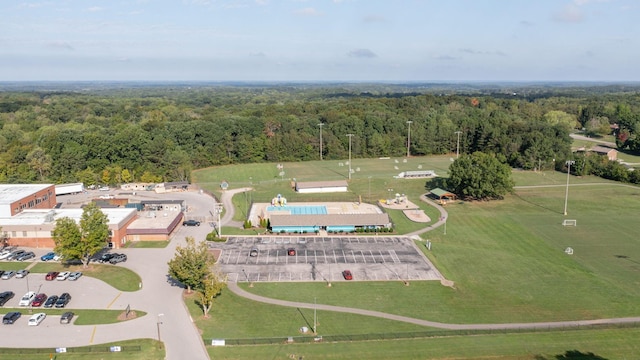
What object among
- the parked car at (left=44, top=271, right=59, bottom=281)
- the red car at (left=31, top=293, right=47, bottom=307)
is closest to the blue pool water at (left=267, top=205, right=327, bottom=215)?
the parked car at (left=44, top=271, right=59, bottom=281)

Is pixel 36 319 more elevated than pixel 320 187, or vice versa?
pixel 320 187

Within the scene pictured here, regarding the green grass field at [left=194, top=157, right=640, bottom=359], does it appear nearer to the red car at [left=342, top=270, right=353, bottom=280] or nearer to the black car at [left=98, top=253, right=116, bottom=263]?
the red car at [left=342, top=270, right=353, bottom=280]

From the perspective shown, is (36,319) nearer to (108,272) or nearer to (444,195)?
(108,272)

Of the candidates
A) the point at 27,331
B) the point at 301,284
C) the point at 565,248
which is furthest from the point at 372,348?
the point at 565,248

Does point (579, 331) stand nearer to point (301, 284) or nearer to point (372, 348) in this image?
point (372, 348)

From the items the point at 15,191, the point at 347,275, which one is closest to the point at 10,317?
the point at 347,275

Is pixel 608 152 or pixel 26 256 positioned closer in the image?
pixel 26 256
